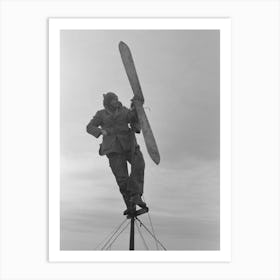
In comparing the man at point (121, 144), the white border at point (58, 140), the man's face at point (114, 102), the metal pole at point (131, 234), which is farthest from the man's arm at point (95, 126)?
the metal pole at point (131, 234)

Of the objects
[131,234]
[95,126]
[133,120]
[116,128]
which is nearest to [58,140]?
[95,126]

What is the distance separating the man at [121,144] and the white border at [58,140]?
37 cm

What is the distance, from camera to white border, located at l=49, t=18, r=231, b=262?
588cm

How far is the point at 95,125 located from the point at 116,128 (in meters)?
0.16

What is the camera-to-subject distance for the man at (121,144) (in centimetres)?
606

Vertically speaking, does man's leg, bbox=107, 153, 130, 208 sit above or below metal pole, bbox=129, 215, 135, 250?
above

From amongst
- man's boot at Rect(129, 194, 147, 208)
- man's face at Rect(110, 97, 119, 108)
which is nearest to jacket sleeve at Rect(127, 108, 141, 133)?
man's face at Rect(110, 97, 119, 108)

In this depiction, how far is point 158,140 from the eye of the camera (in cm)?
601

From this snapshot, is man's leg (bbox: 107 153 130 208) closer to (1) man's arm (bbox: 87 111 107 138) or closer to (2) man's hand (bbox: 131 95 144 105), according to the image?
(1) man's arm (bbox: 87 111 107 138)

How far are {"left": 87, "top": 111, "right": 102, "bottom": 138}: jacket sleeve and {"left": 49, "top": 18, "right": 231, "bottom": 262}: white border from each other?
0.28 metres

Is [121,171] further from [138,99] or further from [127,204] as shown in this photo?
[138,99]

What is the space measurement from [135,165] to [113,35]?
1019mm

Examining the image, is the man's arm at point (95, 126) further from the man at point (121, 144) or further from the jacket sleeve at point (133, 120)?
the jacket sleeve at point (133, 120)
